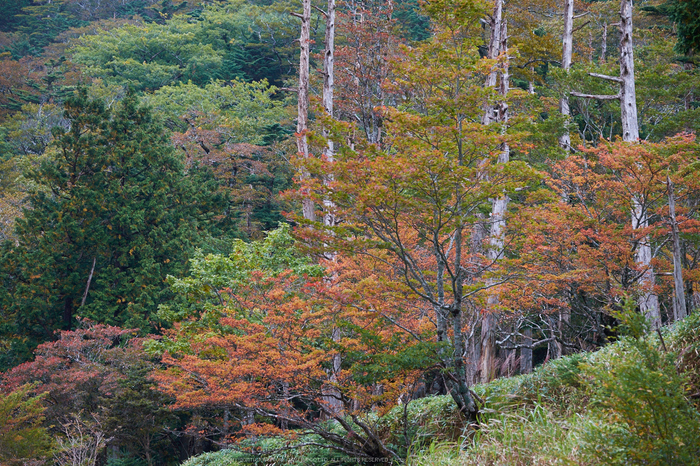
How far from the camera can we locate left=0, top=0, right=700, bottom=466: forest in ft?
21.6

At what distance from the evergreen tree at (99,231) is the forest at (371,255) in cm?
11

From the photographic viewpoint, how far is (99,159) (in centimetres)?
2120

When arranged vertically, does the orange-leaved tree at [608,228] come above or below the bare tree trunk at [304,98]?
below

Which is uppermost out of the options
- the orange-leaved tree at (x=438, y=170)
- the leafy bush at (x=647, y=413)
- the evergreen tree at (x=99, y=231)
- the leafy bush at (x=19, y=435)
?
the orange-leaved tree at (x=438, y=170)

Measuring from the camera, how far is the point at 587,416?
4.60 m

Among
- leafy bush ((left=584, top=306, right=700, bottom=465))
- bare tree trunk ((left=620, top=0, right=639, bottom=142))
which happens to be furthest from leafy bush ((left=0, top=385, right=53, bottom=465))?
bare tree trunk ((left=620, top=0, right=639, bottom=142))

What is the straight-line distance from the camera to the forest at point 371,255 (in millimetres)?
6586

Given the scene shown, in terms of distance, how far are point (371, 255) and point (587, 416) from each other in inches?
139

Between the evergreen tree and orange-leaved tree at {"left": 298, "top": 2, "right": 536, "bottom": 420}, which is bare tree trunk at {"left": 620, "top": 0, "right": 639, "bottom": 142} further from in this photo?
the evergreen tree

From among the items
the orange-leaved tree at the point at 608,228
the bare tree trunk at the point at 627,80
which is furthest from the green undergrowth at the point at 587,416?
the bare tree trunk at the point at 627,80

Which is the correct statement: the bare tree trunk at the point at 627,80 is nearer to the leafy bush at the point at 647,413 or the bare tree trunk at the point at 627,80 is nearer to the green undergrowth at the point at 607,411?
the green undergrowth at the point at 607,411

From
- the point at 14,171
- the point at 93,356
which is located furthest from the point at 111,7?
the point at 93,356

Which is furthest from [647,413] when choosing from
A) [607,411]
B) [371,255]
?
[371,255]

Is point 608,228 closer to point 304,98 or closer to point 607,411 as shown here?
point 607,411
